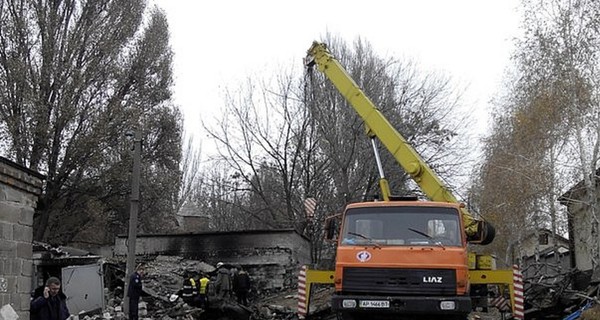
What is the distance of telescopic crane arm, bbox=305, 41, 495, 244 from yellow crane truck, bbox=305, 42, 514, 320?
0.06m

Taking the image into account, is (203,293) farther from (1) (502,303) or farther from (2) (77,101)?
(2) (77,101)

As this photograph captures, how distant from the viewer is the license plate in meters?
12.8

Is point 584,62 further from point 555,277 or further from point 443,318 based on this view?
point 443,318

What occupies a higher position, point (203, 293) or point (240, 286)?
point (240, 286)

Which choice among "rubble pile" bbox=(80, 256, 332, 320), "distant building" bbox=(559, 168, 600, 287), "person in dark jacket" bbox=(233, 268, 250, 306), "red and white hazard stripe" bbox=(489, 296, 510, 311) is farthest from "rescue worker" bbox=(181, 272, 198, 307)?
"distant building" bbox=(559, 168, 600, 287)

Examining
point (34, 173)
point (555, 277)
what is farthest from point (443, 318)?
point (555, 277)

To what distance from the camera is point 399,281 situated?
12969mm

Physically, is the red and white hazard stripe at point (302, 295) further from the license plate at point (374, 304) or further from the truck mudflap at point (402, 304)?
the license plate at point (374, 304)

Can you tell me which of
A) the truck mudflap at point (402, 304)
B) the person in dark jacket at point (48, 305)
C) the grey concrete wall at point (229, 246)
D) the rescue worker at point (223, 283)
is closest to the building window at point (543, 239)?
the grey concrete wall at point (229, 246)

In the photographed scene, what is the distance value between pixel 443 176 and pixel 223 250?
36.7ft

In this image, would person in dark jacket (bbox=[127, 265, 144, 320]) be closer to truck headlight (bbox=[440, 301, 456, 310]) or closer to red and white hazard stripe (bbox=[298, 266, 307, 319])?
red and white hazard stripe (bbox=[298, 266, 307, 319])

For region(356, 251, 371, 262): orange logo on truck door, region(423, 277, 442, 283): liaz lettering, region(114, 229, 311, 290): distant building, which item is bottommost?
region(423, 277, 442, 283): liaz lettering

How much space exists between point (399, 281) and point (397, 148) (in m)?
5.00

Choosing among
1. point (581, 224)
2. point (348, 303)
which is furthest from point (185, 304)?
point (581, 224)
